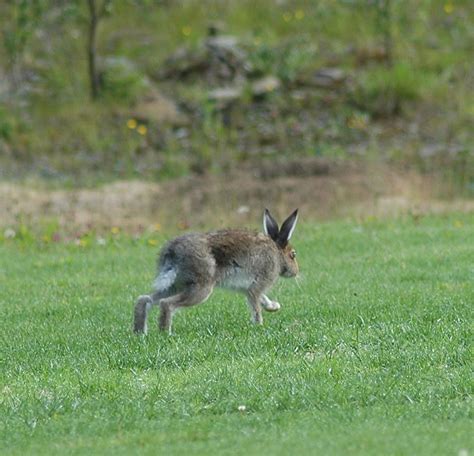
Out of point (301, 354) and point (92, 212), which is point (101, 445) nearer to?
point (301, 354)

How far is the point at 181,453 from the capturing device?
8.48 metres

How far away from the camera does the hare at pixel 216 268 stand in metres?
12.1

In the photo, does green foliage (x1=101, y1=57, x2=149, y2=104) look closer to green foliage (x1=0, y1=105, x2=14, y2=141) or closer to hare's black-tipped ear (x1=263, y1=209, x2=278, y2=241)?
green foliage (x1=0, y1=105, x2=14, y2=141)

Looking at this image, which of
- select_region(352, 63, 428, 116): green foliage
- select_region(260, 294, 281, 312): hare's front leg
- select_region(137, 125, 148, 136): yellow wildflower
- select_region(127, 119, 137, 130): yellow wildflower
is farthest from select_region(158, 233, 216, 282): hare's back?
select_region(352, 63, 428, 116): green foliage

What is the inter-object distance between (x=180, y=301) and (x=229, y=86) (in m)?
17.5

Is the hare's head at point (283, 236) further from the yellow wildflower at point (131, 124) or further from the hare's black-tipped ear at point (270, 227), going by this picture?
the yellow wildflower at point (131, 124)

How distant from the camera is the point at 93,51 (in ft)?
93.0

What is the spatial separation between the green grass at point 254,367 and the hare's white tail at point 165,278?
1.48 feet

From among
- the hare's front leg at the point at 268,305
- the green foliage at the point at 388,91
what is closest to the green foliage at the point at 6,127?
the green foliage at the point at 388,91

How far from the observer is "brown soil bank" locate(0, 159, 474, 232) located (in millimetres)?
21188

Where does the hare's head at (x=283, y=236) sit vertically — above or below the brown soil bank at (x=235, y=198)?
above

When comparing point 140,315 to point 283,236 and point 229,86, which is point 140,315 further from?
point 229,86

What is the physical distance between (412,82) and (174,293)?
55.7 ft

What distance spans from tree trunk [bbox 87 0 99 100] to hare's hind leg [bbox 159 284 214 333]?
16.8m
